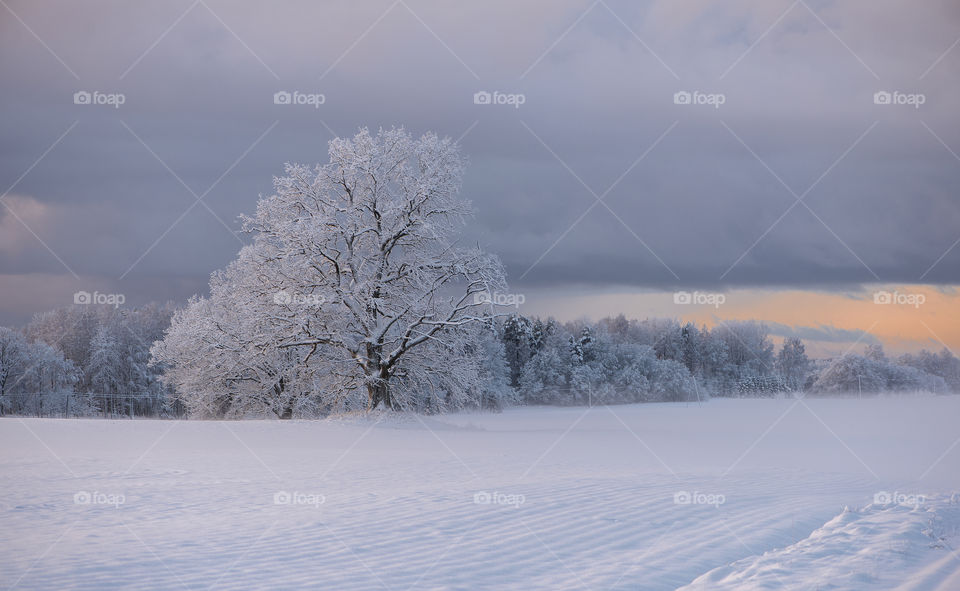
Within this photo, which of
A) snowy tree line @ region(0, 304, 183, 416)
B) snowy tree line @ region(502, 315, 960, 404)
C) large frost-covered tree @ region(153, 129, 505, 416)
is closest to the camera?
large frost-covered tree @ region(153, 129, 505, 416)

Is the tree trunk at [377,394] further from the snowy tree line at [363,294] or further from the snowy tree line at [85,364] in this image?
the snowy tree line at [85,364]

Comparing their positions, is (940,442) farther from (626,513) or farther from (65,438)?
(65,438)

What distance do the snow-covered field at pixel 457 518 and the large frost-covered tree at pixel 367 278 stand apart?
25.5 feet

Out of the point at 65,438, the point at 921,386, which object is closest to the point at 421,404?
the point at 65,438

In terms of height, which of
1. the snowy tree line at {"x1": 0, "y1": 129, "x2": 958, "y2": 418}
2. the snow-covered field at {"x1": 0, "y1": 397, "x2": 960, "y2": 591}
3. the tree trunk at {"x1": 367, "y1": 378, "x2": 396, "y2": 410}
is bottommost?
the snow-covered field at {"x1": 0, "y1": 397, "x2": 960, "y2": 591}

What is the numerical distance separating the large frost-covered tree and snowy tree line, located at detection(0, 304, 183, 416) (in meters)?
32.8

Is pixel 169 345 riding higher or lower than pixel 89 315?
lower

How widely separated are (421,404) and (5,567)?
22.3m

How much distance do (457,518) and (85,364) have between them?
75.5 m

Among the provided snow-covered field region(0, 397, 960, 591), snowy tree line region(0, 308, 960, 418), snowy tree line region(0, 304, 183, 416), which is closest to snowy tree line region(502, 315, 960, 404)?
snowy tree line region(0, 308, 960, 418)

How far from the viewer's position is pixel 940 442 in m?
24.6

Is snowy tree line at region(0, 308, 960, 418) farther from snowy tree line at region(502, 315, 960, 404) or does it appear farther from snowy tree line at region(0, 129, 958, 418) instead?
snowy tree line at region(0, 129, 958, 418)

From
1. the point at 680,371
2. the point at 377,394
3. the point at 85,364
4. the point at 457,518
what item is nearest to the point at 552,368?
the point at 680,371

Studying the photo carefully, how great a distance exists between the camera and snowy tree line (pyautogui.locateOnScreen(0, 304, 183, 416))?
59781 millimetres
